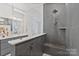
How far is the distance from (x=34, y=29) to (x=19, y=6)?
15.6 inches

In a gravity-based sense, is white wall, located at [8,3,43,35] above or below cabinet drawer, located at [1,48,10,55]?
above

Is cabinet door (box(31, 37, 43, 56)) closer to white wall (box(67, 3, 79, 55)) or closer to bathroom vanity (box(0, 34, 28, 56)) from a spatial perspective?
bathroom vanity (box(0, 34, 28, 56))

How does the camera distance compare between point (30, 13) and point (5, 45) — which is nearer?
point (5, 45)

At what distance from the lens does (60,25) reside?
5.09 ft

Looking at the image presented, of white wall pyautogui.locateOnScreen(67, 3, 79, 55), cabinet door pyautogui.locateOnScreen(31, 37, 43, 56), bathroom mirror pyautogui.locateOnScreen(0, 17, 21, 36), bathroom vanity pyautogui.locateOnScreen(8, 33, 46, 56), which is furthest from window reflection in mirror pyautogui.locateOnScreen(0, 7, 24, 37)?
white wall pyautogui.locateOnScreen(67, 3, 79, 55)

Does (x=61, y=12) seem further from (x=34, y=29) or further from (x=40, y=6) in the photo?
(x=34, y=29)

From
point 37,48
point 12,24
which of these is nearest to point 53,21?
point 37,48

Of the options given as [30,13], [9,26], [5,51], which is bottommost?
[5,51]

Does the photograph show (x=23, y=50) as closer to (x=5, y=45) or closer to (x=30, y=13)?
(x=5, y=45)

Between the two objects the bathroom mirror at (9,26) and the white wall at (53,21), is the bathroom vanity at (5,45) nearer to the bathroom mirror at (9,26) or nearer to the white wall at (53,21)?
the bathroom mirror at (9,26)

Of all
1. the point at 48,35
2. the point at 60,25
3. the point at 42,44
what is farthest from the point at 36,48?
the point at 60,25

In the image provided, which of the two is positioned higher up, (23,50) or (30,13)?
(30,13)

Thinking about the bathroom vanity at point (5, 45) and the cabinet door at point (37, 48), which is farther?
the cabinet door at point (37, 48)

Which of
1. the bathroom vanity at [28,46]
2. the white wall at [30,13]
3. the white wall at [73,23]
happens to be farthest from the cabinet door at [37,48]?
the white wall at [73,23]
